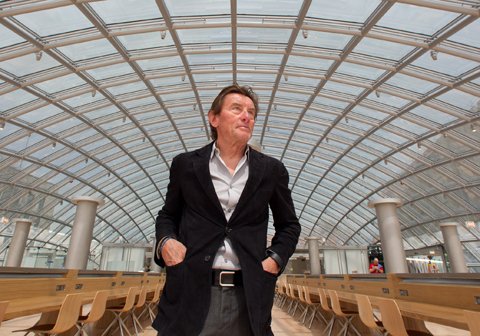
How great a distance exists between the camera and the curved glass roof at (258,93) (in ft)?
45.2

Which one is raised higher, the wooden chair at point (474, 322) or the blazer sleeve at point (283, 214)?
the blazer sleeve at point (283, 214)

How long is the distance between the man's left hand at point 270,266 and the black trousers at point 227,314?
16 cm

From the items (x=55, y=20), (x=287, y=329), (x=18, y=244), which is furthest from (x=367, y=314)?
(x=18, y=244)

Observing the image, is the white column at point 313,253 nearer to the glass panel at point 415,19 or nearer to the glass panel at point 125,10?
the glass panel at point 415,19

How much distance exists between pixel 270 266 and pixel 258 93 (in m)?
21.8

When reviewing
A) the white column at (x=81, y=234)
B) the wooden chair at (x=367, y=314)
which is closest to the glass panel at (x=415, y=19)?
the wooden chair at (x=367, y=314)

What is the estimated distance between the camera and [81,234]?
16266mm

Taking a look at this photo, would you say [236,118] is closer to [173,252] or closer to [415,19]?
[173,252]

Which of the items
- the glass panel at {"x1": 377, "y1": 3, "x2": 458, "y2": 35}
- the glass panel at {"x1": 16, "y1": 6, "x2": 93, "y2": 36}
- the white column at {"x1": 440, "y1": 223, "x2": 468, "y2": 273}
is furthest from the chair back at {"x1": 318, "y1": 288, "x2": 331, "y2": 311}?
the white column at {"x1": 440, "y1": 223, "x2": 468, "y2": 273}

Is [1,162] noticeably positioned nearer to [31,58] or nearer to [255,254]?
[31,58]

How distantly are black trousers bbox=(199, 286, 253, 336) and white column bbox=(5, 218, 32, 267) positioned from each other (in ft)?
87.3

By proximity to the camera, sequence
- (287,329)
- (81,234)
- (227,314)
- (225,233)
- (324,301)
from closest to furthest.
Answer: (227,314) < (225,233) < (324,301) < (287,329) < (81,234)

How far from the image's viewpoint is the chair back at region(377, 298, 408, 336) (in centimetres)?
473

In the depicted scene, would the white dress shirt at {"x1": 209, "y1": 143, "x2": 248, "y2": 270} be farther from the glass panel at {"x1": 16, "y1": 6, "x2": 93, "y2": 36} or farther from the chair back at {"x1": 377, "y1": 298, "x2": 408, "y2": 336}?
the glass panel at {"x1": 16, "y1": 6, "x2": 93, "y2": 36}
